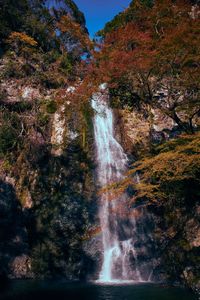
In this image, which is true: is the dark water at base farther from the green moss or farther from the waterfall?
the green moss

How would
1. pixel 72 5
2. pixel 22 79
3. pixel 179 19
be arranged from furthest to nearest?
1. pixel 72 5
2. pixel 22 79
3. pixel 179 19

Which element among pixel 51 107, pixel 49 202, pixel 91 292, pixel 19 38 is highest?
pixel 19 38

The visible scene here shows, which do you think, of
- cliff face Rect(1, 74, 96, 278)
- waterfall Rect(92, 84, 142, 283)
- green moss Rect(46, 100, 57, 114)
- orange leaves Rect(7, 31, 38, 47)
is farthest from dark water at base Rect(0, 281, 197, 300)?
orange leaves Rect(7, 31, 38, 47)

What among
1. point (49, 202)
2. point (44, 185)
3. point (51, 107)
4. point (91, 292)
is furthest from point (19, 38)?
point (91, 292)

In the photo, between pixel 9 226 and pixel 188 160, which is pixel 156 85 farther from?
pixel 9 226

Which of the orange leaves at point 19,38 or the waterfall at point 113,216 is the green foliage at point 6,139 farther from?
the orange leaves at point 19,38

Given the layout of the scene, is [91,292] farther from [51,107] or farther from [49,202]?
[51,107]

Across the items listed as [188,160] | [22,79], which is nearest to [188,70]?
[188,160]
